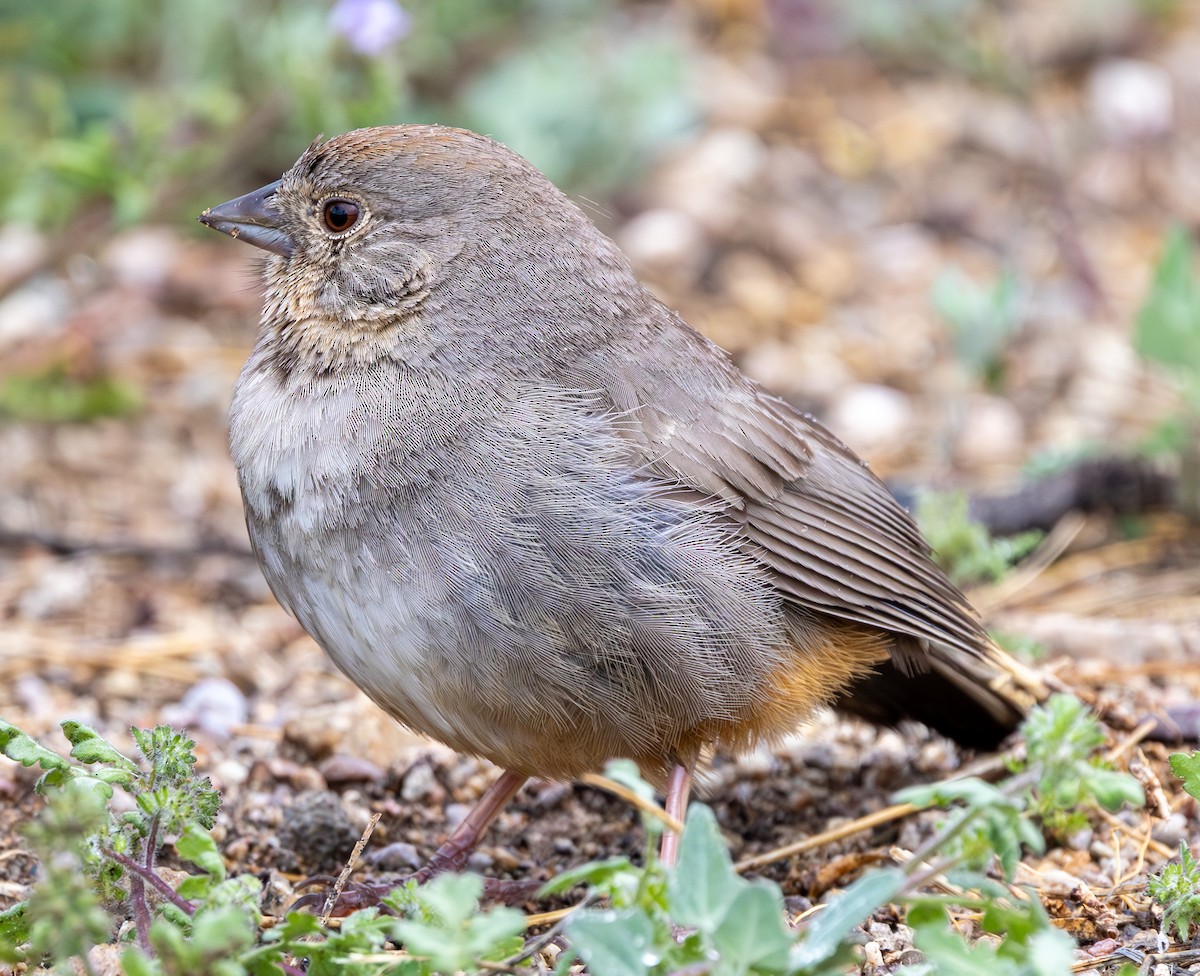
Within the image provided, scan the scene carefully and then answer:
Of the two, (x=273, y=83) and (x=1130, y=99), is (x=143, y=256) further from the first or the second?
(x=1130, y=99)

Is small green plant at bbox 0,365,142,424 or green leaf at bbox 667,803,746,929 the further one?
small green plant at bbox 0,365,142,424

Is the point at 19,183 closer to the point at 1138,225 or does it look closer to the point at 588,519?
the point at 588,519

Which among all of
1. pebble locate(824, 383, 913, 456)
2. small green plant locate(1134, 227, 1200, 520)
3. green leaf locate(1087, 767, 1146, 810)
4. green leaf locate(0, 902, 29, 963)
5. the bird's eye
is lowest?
green leaf locate(1087, 767, 1146, 810)

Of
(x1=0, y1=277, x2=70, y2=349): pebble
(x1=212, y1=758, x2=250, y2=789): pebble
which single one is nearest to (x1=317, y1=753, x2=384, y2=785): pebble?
(x1=212, y1=758, x2=250, y2=789): pebble

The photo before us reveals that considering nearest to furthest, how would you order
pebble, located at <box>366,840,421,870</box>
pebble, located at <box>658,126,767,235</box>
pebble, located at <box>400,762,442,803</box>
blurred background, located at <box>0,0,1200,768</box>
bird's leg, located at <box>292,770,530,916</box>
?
bird's leg, located at <box>292,770,530,916</box>, pebble, located at <box>366,840,421,870</box>, pebble, located at <box>400,762,442,803</box>, blurred background, located at <box>0,0,1200,768</box>, pebble, located at <box>658,126,767,235</box>

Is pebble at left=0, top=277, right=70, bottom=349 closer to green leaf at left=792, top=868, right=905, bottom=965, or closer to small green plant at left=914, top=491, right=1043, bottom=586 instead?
small green plant at left=914, top=491, right=1043, bottom=586

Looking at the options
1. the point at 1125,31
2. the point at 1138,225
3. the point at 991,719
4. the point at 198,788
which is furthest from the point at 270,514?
the point at 1125,31

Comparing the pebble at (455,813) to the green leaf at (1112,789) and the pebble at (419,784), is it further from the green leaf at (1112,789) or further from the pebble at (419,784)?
the green leaf at (1112,789)

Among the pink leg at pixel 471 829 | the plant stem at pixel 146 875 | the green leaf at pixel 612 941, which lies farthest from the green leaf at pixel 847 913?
the pink leg at pixel 471 829
